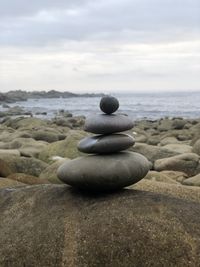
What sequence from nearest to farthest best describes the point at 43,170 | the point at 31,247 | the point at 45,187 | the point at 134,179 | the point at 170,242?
1. the point at 170,242
2. the point at 31,247
3. the point at 134,179
4. the point at 45,187
5. the point at 43,170

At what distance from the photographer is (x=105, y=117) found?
5.10m

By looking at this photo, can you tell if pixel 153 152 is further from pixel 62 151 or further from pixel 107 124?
pixel 107 124

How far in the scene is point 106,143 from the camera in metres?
4.98

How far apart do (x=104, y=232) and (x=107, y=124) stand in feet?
3.59

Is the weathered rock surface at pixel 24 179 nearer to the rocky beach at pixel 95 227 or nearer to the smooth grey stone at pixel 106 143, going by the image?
the rocky beach at pixel 95 227

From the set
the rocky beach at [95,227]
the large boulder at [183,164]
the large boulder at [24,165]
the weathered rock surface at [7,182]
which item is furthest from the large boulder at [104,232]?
the large boulder at [183,164]

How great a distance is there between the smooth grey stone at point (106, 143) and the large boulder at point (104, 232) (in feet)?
1.38

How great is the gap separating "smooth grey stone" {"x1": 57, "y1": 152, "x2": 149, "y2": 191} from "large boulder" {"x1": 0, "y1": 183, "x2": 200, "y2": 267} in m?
0.14

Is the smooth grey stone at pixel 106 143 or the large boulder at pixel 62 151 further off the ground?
the smooth grey stone at pixel 106 143

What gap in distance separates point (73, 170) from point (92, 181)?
0.26m

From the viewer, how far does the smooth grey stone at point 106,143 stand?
196 inches

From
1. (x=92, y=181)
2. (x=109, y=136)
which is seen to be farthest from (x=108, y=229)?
(x=109, y=136)

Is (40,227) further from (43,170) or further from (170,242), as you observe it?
(43,170)

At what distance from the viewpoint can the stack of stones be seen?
4.82 m
